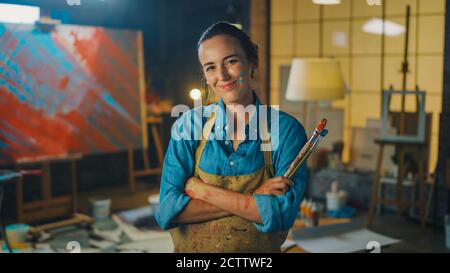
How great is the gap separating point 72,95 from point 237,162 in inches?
127

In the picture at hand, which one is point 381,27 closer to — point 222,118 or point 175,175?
point 222,118

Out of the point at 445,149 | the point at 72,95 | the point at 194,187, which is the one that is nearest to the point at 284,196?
the point at 194,187

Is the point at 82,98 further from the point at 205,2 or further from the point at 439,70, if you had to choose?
the point at 439,70

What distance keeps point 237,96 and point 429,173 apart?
3.49m

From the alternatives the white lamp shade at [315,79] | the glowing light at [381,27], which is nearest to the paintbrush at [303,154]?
the white lamp shade at [315,79]

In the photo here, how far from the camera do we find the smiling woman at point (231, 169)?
148 cm

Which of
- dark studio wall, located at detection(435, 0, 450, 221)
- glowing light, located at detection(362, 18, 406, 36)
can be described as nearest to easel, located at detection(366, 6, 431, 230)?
dark studio wall, located at detection(435, 0, 450, 221)

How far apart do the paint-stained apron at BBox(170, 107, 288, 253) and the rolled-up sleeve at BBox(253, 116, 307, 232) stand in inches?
1.3

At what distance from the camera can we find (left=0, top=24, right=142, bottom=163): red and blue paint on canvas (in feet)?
12.6

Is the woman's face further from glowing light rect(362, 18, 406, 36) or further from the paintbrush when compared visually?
glowing light rect(362, 18, 406, 36)

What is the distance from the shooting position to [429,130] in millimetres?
4180

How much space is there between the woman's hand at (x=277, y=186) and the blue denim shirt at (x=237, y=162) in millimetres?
13

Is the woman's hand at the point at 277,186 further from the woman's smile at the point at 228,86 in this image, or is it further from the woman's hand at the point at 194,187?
the woman's smile at the point at 228,86
